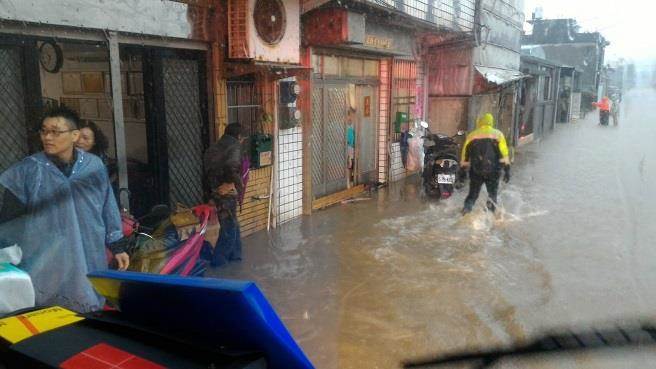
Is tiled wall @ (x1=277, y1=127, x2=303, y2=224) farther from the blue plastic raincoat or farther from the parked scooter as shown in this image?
the blue plastic raincoat

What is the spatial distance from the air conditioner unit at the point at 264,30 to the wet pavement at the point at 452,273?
2.55 metres

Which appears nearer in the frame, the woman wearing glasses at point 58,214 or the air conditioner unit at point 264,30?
the woman wearing glasses at point 58,214

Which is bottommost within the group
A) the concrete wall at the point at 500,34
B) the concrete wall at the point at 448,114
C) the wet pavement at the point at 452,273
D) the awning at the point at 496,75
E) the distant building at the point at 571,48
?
the wet pavement at the point at 452,273

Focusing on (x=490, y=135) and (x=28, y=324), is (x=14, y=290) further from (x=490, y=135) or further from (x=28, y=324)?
(x=490, y=135)

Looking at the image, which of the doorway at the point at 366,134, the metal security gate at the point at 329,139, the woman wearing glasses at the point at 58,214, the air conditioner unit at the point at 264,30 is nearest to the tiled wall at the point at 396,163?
the doorway at the point at 366,134

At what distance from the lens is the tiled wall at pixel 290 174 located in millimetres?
7855

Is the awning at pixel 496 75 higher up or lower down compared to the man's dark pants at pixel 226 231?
higher up

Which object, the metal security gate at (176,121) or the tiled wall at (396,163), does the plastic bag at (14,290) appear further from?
the tiled wall at (396,163)

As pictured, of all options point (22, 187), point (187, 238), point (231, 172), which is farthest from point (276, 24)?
point (22, 187)

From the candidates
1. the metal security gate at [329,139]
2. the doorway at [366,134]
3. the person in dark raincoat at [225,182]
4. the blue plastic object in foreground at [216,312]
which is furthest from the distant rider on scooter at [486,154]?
the blue plastic object in foreground at [216,312]

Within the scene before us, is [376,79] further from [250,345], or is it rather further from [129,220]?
[250,345]

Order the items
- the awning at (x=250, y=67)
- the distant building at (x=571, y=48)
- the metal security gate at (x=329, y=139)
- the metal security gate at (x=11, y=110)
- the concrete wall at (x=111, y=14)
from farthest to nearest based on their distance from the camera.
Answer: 1. the distant building at (x=571, y=48)
2. the metal security gate at (x=329, y=139)
3. the awning at (x=250, y=67)
4. the metal security gate at (x=11, y=110)
5. the concrete wall at (x=111, y=14)

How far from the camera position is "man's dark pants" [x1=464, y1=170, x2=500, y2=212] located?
323 inches

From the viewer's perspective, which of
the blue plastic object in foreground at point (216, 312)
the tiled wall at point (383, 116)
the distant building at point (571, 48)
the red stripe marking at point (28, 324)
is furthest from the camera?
the distant building at point (571, 48)
